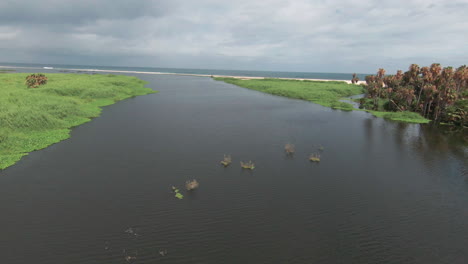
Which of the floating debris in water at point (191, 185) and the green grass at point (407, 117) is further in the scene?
the green grass at point (407, 117)

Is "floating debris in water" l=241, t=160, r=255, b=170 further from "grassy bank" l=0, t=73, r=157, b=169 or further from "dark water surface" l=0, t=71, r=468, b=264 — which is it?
"grassy bank" l=0, t=73, r=157, b=169

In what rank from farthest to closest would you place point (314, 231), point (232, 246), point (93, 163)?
point (93, 163) → point (314, 231) → point (232, 246)

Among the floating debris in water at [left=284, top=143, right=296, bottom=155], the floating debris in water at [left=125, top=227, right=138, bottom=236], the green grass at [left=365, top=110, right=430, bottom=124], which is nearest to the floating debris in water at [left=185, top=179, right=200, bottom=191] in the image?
the floating debris in water at [left=125, top=227, right=138, bottom=236]

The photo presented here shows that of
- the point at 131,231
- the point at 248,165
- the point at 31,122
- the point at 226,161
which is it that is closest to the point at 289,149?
the point at 248,165

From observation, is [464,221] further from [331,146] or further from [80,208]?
[80,208]

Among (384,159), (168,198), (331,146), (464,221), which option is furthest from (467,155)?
Result: (168,198)

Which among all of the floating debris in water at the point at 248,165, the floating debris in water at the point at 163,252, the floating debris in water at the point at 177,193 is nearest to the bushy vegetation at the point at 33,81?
the floating debris in water at the point at 177,193

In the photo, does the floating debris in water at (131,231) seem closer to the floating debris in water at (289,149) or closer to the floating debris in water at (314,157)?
the floating debris in water at (289,149)
